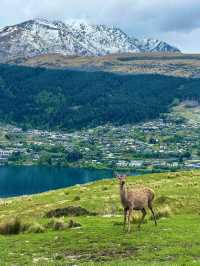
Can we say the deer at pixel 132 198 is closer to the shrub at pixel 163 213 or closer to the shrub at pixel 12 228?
the shrub at pixel 163 213

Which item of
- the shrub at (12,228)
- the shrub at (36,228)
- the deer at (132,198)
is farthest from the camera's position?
the shrub at (12,228)

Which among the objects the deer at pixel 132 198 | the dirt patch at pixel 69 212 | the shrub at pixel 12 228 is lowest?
the dirt patch at pixel 69 212

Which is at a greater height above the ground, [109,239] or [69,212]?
[109,239]

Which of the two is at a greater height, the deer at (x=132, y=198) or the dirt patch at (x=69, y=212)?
the deer at (x=132, y=198)

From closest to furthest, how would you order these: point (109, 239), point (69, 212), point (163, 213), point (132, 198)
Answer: point (109, 239)
point (132, 198)
point (163, 213)
point (69, 212)

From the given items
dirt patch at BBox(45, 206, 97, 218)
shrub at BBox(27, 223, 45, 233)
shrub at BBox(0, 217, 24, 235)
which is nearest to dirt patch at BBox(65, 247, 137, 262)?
shrub at BBox(27, 223, 45, 233)

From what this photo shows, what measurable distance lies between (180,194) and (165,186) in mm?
6482

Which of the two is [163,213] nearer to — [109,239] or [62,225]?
[62,225]

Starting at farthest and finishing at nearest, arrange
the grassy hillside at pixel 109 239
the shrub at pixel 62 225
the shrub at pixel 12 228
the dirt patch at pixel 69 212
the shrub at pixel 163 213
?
the dirt patch at pixel 69 212, the shrub at pixel 163 213, the shrub at pixel 12 228, the shrub at pixel 62 225, the grassy hillside at pixel 109 239

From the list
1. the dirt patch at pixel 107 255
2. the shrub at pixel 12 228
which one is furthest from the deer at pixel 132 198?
the shrub at pixel 12 228

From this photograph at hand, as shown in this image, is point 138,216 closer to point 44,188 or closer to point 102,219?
point 102,219

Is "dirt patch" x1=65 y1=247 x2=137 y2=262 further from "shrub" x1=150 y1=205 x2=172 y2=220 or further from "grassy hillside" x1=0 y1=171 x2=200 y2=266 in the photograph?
"shrub" x1=150 y1=205 x2=172 y2=220

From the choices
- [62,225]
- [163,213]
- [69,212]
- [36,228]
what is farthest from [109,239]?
[69,212]

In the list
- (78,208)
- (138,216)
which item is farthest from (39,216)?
(138,216)
